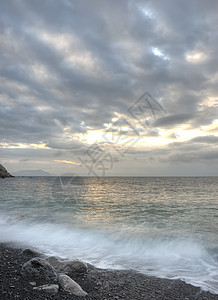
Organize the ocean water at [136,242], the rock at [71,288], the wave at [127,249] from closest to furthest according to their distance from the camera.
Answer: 1. the rock at [71,288]
2. the wave at [127,249]
3. the ocean water at [136,242]

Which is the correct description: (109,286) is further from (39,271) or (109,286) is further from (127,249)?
(127,249)

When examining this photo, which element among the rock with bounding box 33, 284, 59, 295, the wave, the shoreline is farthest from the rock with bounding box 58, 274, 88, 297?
the wave

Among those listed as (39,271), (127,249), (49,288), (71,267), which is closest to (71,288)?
(49,288)

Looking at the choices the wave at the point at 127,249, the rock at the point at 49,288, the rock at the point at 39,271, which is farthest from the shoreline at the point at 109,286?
the wave at the point at 127,249

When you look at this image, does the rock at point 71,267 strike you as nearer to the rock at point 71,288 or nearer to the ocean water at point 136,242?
the rock at point 71,288

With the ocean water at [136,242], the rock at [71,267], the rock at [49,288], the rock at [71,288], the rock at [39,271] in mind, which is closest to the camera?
the rock at [49,288]

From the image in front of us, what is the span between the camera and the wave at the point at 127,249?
324 inches

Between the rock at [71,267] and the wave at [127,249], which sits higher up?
the rock at [71,267]

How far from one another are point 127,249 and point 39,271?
590cm

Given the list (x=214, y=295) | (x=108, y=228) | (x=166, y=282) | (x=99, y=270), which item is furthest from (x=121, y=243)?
(x=214, y=295)

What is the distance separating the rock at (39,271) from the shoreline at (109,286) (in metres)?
0.23

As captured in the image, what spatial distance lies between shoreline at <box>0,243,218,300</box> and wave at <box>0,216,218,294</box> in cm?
72

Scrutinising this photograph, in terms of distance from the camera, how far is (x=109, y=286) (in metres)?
6.23

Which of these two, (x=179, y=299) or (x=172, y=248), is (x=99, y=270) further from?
(x=172, y=248)
